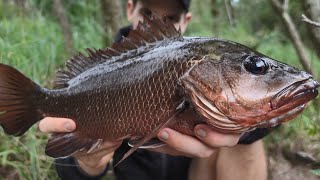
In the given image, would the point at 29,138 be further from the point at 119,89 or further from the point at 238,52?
the point at 238,52

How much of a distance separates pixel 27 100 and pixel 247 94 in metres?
0.92

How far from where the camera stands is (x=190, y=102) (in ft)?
5.13

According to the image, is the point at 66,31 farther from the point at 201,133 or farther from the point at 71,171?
the point at 201,133

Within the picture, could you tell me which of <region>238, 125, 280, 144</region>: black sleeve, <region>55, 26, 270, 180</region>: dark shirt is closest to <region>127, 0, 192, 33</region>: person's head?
<region>55, 26, 270, 180</region>: dark shirt

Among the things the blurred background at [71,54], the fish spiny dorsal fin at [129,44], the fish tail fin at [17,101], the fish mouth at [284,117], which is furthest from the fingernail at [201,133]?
the fish tail fin at [17,101]

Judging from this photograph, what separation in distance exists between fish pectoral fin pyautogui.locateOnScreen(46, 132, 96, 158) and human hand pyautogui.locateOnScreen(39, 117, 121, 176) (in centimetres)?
3

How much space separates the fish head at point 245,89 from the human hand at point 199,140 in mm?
100

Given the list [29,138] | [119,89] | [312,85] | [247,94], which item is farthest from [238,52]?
[29,138]

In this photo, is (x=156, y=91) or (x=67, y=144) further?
(x=67, y=144)

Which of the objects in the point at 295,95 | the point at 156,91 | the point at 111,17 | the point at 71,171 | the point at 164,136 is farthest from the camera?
the point at 111,17

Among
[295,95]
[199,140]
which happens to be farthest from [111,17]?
[295,95]

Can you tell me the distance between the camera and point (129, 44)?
186 centimetres

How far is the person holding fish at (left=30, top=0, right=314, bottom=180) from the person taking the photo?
172 centimetres

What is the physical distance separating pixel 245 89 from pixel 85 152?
81 cm
